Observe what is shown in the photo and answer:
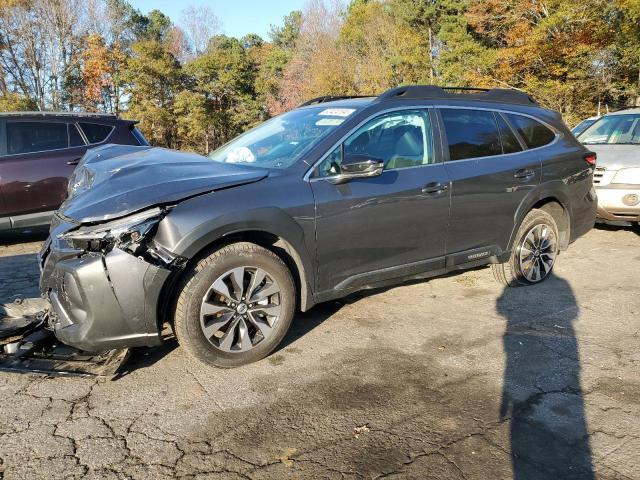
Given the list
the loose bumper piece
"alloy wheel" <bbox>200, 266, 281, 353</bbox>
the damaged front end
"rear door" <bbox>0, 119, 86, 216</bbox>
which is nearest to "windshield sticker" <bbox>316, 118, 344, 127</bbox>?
"alloy wheel" <bbox>200, 266, 281, 353</bbox>

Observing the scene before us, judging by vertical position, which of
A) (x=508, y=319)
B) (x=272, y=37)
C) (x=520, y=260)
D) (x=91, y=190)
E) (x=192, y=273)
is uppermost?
(x=272, y=37)

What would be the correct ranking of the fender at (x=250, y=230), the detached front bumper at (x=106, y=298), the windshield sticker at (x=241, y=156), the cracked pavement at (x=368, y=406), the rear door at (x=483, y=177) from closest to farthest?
1. the cracked pavement at (x=368, y=406)
2. the detached front bumper at (x=106, y=298)
3. the fender at (x=250, y=230)
4. the windshield sticker at (x=241, y=156)
5. the rear door at (x=483, y=177)

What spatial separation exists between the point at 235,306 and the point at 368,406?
1.02 metres

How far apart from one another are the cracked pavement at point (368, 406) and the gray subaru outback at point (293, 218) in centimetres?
34

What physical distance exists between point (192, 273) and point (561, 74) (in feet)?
82.8

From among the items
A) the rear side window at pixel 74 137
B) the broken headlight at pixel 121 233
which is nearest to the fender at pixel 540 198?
the broken headlight at pixel 121 233

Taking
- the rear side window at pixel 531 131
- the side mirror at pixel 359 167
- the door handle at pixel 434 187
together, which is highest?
the rear side window at pixel 531 131

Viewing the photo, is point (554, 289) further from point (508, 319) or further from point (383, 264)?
point (383, 264)

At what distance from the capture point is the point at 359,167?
346 cm

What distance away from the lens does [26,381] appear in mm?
3180

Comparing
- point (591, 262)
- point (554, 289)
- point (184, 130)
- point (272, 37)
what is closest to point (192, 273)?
point (554, 289)

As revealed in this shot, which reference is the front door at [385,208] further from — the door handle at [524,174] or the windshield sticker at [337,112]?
the door handle at [524,174]

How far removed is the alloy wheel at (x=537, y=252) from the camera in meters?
4.84

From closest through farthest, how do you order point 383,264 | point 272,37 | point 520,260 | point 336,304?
point 383,264
point 336,304
point 520,260
point 272,37
